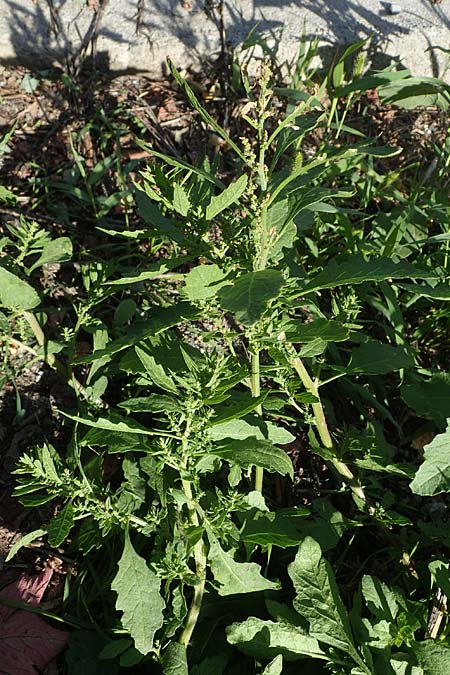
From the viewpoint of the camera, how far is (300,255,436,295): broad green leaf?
74.2 inches

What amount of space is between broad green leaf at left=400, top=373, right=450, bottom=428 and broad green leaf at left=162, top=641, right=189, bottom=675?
101cm

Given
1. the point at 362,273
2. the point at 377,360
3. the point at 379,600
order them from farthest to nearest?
the point at 377,360 < the point at 379,600 < the point at 362,273

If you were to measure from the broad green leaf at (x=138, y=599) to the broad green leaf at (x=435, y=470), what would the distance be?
2.45 feet

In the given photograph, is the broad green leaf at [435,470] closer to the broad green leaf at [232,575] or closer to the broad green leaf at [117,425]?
the broad green leaf at [232,575]

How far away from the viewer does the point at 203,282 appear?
1962 millimetres

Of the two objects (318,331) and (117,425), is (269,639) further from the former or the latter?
(318,331)

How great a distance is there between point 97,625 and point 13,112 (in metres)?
2.50

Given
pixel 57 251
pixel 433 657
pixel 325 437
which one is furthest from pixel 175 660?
pixel 57 251

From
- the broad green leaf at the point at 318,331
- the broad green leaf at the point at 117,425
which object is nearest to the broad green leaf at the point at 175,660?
the broad green leaf at the point at 117,425

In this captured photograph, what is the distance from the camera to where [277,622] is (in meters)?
2.10

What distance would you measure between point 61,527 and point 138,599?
0.90 feet

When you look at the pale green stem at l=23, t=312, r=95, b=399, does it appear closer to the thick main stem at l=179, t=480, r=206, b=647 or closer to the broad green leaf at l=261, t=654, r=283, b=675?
the thick main stem at l=179, t=480, r=206, b=647

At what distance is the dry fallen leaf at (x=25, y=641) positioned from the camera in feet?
7.46

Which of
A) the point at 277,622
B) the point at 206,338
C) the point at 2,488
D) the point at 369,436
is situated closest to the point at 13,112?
the point at 2,488
